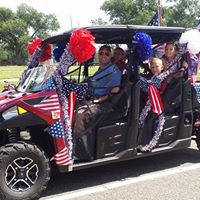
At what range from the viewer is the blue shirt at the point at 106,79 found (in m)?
5.30

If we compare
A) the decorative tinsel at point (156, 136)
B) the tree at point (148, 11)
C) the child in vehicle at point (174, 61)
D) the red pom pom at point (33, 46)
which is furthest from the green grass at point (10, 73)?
the tree at point (148, 11)

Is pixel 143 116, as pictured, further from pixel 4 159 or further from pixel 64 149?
pixel 4 159

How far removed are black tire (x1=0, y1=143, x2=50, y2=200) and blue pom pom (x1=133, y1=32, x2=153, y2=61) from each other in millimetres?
1651

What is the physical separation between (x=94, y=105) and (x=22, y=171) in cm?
116

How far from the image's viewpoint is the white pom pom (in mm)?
5555

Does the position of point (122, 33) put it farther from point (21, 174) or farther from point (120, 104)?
point (21, 174)

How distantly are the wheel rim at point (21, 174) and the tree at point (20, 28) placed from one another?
250ft

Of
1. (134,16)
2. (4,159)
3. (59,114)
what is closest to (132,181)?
(59,114)

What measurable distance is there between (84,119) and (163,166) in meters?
Result: 1.57

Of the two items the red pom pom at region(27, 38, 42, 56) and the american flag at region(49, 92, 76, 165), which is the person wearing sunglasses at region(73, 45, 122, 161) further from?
the red pom pom at region(27, 38, 42, 56)

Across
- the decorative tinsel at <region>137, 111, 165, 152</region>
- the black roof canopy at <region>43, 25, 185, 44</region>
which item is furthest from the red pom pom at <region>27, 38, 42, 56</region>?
the decorative tinsel at <region>137, 111, 165, 152</region>

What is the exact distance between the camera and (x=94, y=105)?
17.0 ft

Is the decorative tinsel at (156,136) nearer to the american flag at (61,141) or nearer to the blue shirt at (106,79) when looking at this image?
the blue shirt at (106,79)

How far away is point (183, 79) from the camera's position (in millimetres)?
5824
